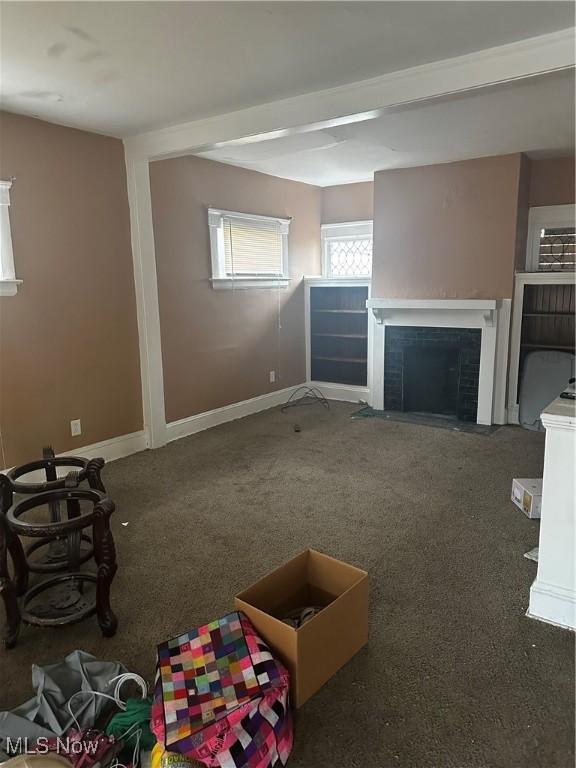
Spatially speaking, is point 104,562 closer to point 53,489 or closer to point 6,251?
point 53,489

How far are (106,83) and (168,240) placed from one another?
1.62 m

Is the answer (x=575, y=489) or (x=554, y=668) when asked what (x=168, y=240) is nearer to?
(x=575, y=489)

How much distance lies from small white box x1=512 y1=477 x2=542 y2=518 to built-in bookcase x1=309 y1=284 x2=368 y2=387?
279 cm

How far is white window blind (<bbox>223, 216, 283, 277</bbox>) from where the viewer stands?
5.04 metres

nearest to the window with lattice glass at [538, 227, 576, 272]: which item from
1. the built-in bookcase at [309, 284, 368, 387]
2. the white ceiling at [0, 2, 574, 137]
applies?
the white ceiling at [0, 2, 574, 137]

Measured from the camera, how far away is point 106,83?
289 centimetres

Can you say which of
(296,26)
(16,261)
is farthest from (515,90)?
(16,261)

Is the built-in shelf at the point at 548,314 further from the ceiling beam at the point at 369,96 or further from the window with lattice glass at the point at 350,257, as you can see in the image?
the ceiling beam at the point at 369,96

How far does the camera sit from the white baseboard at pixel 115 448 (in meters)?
4.02

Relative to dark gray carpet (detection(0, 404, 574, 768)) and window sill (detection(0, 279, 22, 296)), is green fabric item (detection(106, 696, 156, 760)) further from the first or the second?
window sill (detection(0, 279, 22, 296))

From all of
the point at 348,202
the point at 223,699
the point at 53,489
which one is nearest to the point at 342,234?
the point at 348,202

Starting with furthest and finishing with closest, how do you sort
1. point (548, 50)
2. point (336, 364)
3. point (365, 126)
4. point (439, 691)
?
1. point (336, 364)
2. point (365, 126)
3. point (548, 50)
4. point (439, 691)

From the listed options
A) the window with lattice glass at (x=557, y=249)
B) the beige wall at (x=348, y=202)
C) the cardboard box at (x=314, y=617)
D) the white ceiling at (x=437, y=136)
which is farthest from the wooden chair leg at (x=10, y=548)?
the window with lattice glass at (x=557, y=249)

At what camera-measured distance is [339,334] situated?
606 centimetres
